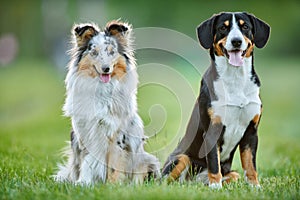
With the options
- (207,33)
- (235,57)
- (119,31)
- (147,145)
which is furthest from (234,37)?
(147,145)

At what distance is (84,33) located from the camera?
639cm

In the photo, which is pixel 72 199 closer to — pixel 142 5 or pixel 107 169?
pixel 107 169

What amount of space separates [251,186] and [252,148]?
0.41 metres

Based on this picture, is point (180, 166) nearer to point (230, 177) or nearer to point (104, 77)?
point (230, 177)

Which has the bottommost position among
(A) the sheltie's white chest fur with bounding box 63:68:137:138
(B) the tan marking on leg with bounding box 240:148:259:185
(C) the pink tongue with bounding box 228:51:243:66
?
(B) the tan marking on leg with bounding box 240:148:259:185

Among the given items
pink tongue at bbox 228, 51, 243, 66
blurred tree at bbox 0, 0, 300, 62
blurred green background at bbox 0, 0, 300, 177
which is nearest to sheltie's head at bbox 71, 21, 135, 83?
pink tongue at bbox 228, 51, 243, 66

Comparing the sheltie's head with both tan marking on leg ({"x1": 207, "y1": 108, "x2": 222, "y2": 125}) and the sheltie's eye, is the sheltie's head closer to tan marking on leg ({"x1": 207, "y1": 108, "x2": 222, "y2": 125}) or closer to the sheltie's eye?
the sheltie's eye

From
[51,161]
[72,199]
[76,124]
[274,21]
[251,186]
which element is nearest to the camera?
[72,199]

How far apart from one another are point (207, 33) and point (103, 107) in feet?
4.36

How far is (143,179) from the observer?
262 inches

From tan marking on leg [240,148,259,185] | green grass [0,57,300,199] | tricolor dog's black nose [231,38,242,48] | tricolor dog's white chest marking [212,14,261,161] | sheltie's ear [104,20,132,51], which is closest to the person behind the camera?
green grass [0,57,300,199]

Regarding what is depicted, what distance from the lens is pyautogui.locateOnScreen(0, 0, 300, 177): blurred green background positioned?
1041 centimetres

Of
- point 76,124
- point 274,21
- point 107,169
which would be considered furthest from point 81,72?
point 274,21

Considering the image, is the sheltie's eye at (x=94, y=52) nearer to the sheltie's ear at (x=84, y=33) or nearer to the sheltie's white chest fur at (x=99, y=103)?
the sheltie's ear at (x=84, y=33)
